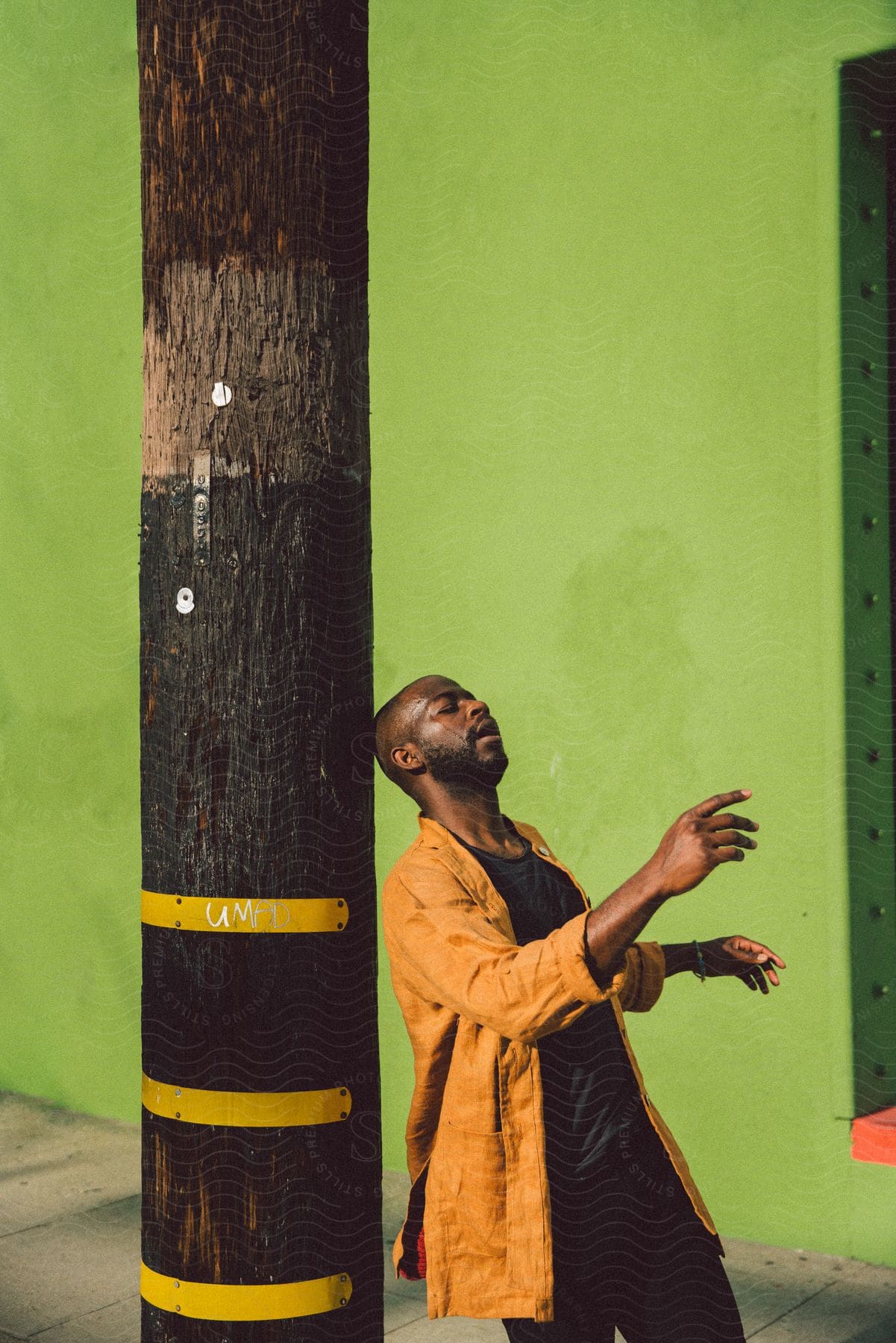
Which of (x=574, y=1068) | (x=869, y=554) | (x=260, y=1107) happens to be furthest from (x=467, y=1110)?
(x=869, y=554)

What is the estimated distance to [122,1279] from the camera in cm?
479

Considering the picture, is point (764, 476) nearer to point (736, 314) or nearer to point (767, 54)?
point (736, 314)

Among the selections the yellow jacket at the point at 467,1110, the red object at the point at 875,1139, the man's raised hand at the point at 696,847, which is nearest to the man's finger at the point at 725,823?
the man's raised hand at the point at 696,847

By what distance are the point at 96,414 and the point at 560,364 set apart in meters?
2.36

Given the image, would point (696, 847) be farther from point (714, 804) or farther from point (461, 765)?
point (461, 765)

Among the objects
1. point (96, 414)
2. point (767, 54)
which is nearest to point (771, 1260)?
point (767, 54)

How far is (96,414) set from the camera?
6.57 meters

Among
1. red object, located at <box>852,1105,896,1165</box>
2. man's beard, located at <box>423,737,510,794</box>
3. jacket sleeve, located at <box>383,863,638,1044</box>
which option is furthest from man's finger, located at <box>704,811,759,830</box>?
red object, located at <box>852,1105,896,1165</box>

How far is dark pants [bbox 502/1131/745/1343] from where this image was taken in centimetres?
260

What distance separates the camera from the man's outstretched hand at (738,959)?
2.82 meters

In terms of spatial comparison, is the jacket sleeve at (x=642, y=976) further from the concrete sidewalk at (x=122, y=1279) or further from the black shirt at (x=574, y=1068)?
the concrete sidewalk at (x=122, y=1279)

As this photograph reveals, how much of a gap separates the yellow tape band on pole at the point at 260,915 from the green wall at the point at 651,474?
2523mm

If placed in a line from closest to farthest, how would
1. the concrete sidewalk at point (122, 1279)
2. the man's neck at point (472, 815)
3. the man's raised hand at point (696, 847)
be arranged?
the man's raised hand at point (696, 847) → the man's neck at point (472, 815) → the concrete sidewalk at point (122, 1279)

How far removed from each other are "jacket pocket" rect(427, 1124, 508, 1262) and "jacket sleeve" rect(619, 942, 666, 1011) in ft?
1.42
